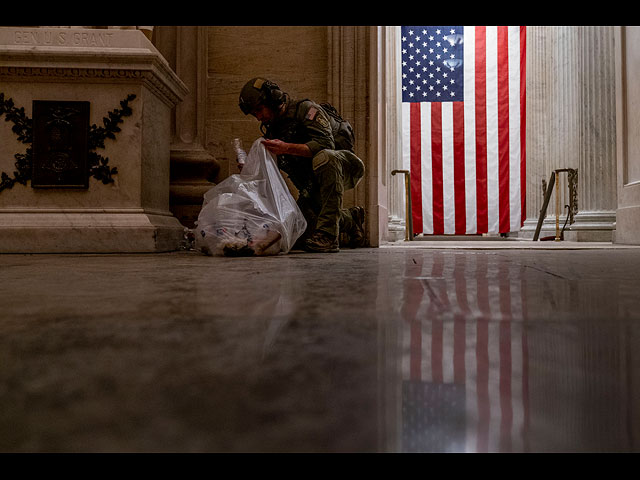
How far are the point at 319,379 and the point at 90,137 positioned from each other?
262 cm

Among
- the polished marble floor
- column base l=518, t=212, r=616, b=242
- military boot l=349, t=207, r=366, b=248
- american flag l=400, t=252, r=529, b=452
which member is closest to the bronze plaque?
military boot l=349, t=207, r=366, b=248

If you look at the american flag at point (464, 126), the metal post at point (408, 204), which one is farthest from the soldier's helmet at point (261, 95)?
the american flag at point (464, 126)

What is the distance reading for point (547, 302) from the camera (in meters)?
0.57

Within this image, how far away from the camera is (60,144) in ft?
8.30

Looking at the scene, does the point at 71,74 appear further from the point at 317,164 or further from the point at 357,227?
the point at 357,227

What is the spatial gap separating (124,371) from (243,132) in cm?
330

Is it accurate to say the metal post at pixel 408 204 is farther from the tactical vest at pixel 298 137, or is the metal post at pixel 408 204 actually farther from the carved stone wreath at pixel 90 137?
the carved stone wreath at pixel 90 137

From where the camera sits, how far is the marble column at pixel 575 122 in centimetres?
546

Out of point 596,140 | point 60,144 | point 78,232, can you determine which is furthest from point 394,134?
point 78,232

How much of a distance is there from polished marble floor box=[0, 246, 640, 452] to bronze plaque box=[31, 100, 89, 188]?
7.47 feet

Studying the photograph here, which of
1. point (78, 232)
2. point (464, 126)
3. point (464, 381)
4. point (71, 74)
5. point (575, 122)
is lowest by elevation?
point (464, 381)

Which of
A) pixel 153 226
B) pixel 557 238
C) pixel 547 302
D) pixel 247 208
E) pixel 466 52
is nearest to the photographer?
pixel 547 302
